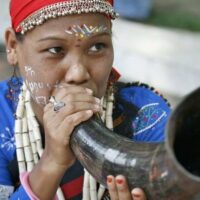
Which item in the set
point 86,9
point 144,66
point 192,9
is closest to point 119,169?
point 86,9

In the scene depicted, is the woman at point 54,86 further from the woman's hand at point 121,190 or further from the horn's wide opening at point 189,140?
the horn's wide opening at point 189,140

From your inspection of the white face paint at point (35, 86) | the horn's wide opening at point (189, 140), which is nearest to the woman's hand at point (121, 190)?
the horn's wide opening at point (189, 140)

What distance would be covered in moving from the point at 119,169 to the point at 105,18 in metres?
0.69

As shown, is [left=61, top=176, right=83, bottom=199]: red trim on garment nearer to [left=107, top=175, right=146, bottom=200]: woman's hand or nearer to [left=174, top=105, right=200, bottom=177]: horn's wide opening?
[left=107, top=175, right=146, bottom=200]: woman's hand

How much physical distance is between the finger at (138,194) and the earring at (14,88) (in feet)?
3.10

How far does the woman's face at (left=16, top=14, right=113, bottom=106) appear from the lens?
7.32 feet

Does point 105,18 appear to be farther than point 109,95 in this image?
No

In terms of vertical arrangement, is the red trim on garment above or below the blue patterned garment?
below

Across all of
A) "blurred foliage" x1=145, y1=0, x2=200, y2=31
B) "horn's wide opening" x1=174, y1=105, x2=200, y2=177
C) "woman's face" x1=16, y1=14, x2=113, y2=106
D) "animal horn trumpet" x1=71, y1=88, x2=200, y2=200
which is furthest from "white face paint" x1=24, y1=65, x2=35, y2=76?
"blurred foliage" x1=145, y1=0, x2=200, y2=31

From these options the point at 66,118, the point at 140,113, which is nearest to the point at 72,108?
the point at 66,118

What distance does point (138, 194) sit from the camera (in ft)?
6.07

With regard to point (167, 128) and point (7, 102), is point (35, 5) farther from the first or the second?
point (167, 128)

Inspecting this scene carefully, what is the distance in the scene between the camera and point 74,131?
205cm

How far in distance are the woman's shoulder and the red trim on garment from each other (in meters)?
0.27
